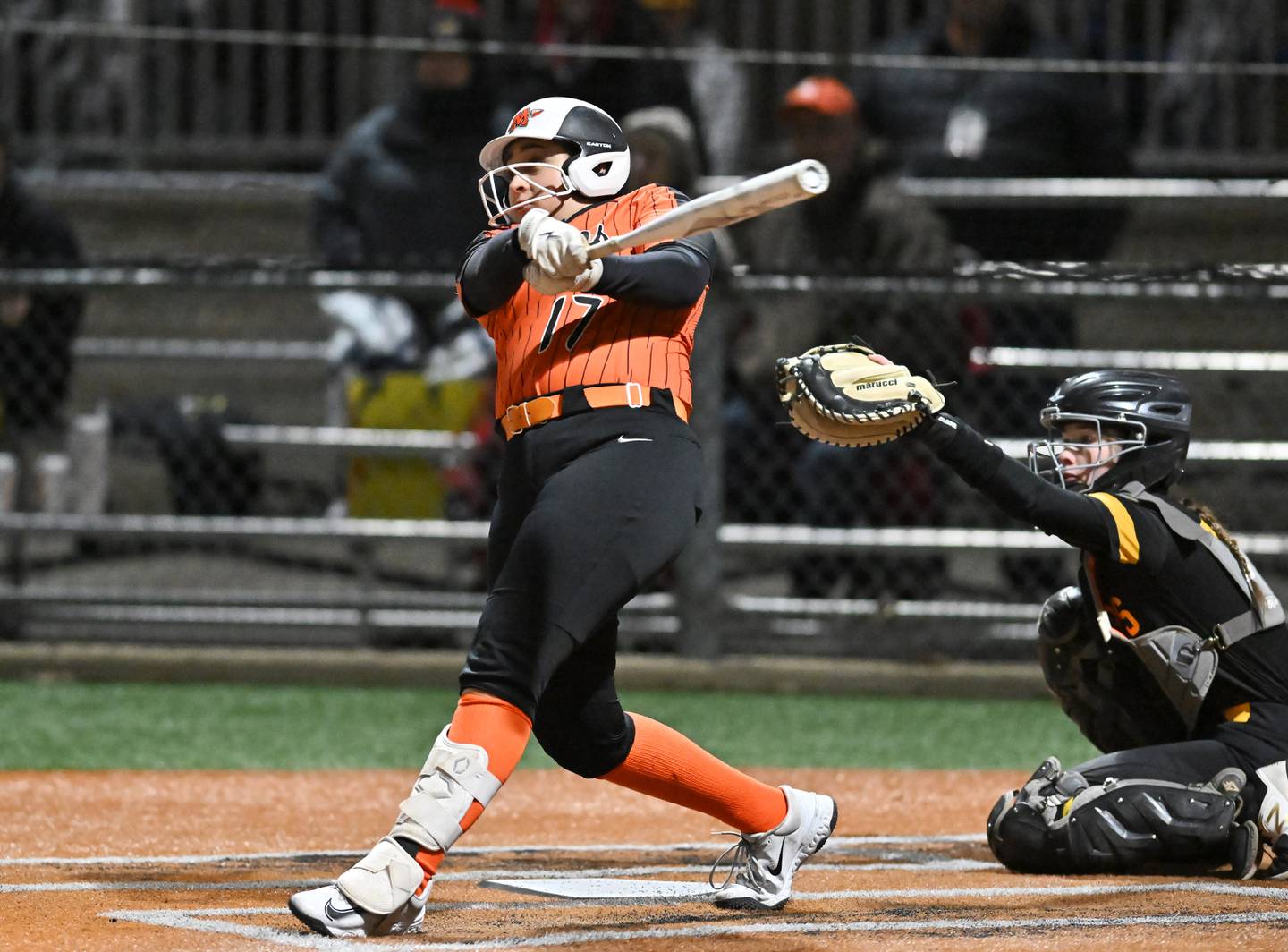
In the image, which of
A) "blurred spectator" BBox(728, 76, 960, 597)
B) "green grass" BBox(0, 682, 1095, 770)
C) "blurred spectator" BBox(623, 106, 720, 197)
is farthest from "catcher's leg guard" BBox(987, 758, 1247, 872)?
"blurred spectator" BBox(623, 106, 720, 197)

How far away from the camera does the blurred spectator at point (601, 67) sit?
9070 mm

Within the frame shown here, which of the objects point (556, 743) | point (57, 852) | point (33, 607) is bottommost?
point (33, 607)

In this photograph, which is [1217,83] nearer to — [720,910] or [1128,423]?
[1128,423]

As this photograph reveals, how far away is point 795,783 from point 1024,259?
138 inches

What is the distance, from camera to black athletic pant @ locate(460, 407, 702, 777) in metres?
3.59

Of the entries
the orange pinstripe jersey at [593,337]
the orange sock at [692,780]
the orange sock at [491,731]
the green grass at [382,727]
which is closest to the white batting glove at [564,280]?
the orange pinstripe jersey at [593,337]

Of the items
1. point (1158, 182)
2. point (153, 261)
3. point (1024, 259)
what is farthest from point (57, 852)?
point (1158, 182)

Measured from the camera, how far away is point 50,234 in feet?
27.9

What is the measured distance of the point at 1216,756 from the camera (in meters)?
4.39

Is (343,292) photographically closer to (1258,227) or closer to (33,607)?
(33,607)

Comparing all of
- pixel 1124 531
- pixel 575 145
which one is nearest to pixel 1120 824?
pixel 1124 531

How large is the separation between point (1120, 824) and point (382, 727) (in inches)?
135

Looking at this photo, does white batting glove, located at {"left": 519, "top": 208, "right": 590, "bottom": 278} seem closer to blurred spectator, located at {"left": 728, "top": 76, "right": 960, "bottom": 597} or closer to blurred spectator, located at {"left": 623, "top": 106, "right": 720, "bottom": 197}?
blurred spectator, located at {"left": 728, "top": 76, "right": 960, "bottom": 597}

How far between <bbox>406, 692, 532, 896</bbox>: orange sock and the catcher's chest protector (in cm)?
158
